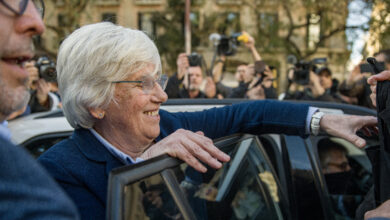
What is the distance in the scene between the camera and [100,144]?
1515mm

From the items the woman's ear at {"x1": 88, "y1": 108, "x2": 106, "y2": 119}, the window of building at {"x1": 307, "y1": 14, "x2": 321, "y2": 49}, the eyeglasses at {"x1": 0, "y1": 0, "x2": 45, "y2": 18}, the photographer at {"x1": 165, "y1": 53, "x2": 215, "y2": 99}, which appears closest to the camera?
the eyeglasses at {"x1": 0, "y1": 0, "x2": 45, "y2": 18}

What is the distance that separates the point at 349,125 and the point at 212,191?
2.25 ft

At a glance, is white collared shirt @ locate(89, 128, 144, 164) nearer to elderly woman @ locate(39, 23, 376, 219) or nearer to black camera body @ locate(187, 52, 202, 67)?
elderly woman @ locate(39, 23, 376, 219)

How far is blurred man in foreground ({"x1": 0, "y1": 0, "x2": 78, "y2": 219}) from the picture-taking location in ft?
2.25

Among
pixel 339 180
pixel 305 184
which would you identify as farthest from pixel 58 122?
pixel 339 180

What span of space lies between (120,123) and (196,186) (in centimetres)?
45

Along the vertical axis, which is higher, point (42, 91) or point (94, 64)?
point (94, 64)

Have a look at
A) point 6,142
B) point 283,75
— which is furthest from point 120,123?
point 283,75

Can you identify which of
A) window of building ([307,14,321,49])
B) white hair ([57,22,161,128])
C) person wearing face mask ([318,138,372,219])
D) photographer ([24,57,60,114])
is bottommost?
person wearing face mask ([318,138,372,219])

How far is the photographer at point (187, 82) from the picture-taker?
14.9ft

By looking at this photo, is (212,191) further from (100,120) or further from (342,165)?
(342,165)

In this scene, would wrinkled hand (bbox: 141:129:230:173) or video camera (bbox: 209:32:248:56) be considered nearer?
wrinkled hand (bbox: 141:129:230:173)

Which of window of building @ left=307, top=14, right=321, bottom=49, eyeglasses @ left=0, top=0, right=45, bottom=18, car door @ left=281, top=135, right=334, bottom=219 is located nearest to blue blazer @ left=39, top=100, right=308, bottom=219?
car door @ left=281, top=135, right=334, bottom=219

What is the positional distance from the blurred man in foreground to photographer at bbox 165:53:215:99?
135 inches
